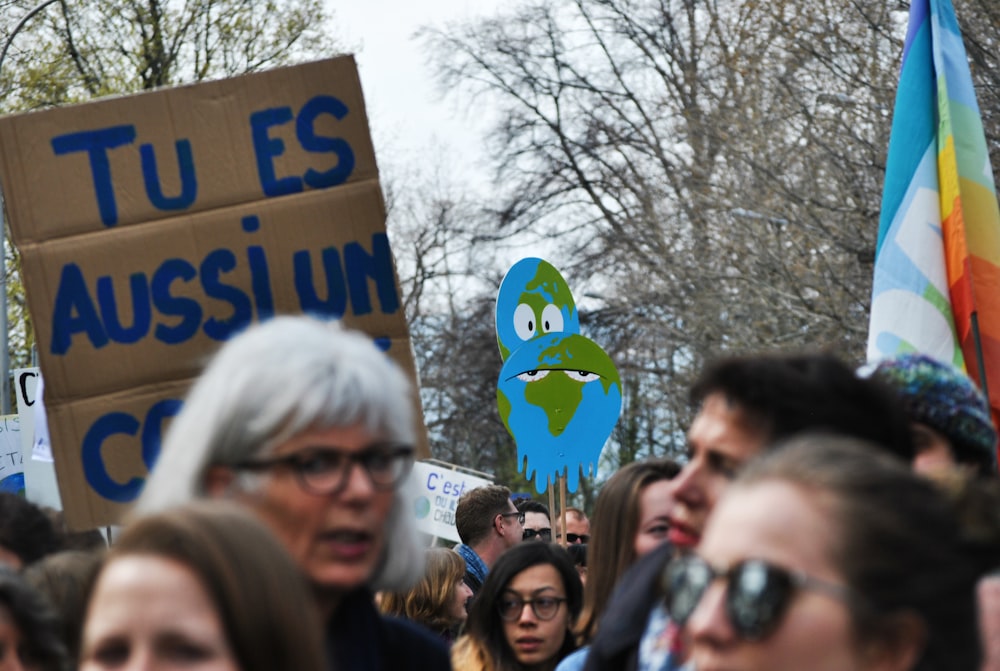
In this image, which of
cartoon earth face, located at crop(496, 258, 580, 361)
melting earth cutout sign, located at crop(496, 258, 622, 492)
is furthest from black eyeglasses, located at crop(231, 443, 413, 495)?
cartoon earth face, located at crop(496, 258, 580, 361)

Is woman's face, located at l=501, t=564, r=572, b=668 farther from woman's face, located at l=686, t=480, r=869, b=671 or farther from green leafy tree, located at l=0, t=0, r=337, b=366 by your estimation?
green leafy tree, located at l=0, t=0, r=337, b=366

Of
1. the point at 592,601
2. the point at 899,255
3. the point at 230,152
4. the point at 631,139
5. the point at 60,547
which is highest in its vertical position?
the point at 631,139

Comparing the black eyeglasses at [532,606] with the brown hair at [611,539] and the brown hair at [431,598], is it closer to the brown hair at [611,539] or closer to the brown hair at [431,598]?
the brown hair at [431,598]

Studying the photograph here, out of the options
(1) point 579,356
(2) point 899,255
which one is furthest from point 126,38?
→ (2) point 899,255

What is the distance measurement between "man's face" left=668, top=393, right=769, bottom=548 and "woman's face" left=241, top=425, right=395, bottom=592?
0.54m

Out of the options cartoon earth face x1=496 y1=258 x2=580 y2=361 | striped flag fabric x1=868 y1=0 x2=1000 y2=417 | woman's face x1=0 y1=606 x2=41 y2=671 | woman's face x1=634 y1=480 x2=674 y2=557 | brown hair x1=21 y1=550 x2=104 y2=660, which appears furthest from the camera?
cartoon earth face x1=496 y1=258 x2=580 y2=361

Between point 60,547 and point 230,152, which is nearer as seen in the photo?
point 230,152

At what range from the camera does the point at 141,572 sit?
2199 millimetres

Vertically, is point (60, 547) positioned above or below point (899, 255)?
below

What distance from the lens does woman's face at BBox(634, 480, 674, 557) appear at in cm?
455

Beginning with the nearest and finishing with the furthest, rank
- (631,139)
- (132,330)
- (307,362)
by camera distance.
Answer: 1. (307,362)
2. (132,330)
3. (631,139)

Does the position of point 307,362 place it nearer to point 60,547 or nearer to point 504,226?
point 60,547

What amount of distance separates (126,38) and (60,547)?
21163mm

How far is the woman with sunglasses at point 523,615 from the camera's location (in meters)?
5.93
